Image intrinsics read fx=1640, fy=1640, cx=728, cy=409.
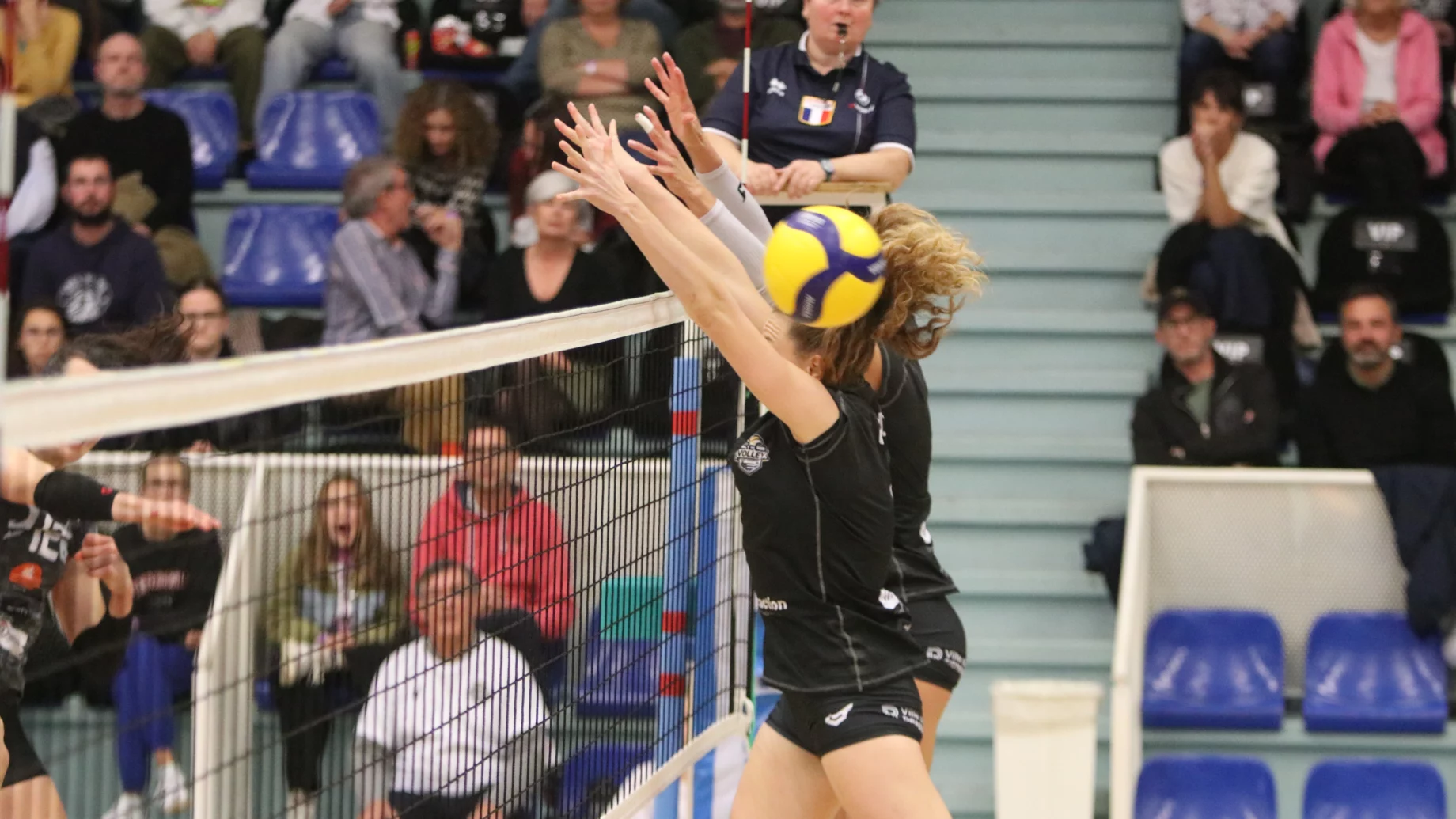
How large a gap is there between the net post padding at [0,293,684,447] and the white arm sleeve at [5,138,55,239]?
5443 mm

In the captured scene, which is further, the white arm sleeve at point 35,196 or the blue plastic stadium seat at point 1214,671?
the white arm sleeve at point 35,196

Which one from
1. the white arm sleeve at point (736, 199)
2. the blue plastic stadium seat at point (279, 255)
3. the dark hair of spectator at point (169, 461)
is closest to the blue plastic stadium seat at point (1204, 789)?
the white arm sleeve at point (736, 199)

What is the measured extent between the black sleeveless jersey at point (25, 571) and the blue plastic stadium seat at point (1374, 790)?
16.7 ft

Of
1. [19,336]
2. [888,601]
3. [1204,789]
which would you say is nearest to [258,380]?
[888,601]

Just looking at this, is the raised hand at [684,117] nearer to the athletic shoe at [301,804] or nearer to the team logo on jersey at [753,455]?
the team logo on jersey at [753,455]

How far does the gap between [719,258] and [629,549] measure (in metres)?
1.10

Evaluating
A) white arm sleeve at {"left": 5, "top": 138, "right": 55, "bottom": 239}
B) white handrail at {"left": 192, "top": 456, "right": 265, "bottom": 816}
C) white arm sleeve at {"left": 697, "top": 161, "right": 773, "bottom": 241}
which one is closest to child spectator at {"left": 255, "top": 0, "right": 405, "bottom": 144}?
white arm sleeve at {"left": 5, "top": 138, "right": 55, "bottom": 239}

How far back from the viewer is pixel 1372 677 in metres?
7.05

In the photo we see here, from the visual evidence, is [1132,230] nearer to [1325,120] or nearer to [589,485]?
[1325,120]

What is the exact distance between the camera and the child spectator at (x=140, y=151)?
824 cm

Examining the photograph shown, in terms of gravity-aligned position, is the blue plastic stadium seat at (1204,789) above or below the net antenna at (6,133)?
below

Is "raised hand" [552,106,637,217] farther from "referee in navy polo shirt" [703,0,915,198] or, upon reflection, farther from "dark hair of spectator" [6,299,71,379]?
"dark hair of spectator" [6,299,71,379]

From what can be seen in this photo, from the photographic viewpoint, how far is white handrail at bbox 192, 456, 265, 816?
3.50 meters

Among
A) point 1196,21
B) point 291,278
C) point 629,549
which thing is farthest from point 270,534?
point 1196,21
